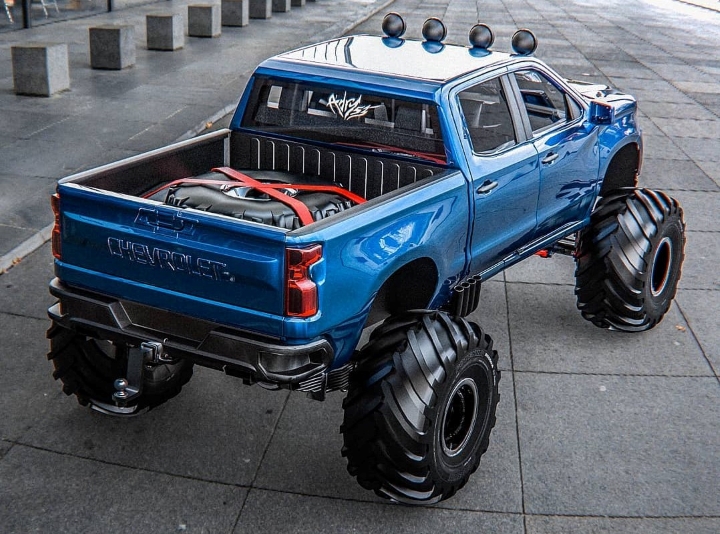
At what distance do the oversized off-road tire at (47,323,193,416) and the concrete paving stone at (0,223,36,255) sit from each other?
2.79 metres

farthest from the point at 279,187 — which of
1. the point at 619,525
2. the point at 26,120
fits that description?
the point at 26,120

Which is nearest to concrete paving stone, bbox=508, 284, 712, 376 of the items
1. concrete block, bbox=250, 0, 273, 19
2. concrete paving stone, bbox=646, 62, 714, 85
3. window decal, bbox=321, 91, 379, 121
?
window decal, bbox=321, 91, 379, 121

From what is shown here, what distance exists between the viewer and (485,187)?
580cm

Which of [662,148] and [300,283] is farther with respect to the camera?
[662,148]

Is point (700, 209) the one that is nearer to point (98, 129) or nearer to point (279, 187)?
point (279, 187)

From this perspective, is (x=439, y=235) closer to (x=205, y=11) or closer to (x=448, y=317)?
(x=448, y=317)

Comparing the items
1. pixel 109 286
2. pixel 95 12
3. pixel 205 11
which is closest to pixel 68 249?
pixel 109 286

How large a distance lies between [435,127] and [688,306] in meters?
3.15

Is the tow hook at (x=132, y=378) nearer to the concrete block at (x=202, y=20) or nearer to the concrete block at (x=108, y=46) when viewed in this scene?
the concrete block at (x=108, y=46)

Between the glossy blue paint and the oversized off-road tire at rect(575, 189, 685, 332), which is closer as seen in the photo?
the glossy blue paint

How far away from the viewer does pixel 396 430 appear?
4688 mm

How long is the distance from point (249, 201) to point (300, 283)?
0.99m

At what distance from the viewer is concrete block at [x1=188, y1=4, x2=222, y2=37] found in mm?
20641

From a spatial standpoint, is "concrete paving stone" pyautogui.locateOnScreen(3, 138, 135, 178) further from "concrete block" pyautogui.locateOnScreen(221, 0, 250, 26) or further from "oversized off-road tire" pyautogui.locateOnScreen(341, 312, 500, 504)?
"concrete block" pyautogui.locateOnScreen(221, 0, 250, 26)
